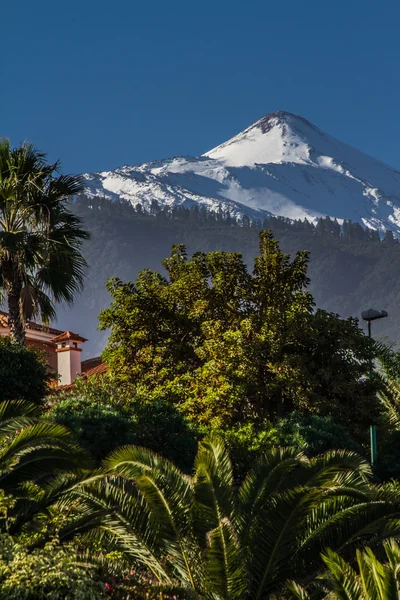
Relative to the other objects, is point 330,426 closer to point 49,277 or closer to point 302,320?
point 302,320

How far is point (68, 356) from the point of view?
1454 inches

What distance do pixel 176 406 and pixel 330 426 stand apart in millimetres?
4121

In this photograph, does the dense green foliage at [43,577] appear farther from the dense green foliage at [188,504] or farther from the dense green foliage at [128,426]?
A: the dense green foliage at [128,426]

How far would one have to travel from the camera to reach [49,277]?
23.8 m

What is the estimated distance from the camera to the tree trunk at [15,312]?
22.8 meters

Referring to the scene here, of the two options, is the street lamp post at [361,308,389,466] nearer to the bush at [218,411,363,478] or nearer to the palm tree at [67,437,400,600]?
the bush at [218,411,363,478]

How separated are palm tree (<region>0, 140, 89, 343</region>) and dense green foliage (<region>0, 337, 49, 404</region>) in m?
1.76

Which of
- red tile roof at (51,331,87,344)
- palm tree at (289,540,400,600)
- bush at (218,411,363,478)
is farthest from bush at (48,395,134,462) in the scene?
red tile roof at (51,331,87,344)

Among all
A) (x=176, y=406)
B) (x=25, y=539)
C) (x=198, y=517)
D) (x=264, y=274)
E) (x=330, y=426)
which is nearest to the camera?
(x=198, y=517)

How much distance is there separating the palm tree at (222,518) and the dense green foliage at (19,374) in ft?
26.3

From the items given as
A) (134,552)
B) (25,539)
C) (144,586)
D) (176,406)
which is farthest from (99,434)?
(144,586)

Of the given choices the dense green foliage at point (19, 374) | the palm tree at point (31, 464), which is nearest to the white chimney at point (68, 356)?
the dense green foliage at point (19, 374)

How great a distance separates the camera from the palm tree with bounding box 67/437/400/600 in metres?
12.1

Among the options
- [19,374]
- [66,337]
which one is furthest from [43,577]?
[66,337]
